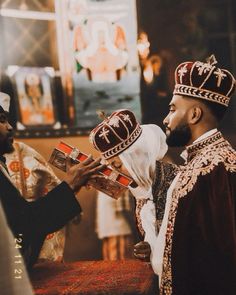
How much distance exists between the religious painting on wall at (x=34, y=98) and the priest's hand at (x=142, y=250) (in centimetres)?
100

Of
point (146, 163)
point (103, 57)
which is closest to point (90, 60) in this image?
point (103, 57)

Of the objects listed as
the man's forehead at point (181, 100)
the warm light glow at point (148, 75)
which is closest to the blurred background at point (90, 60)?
the warm light glow at point (148, 75)

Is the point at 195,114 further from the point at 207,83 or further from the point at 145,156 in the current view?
the point at 145,156

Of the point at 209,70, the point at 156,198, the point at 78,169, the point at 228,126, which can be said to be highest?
the point at 209,70

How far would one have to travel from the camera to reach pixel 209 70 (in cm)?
278

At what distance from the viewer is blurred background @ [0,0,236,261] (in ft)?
10.1

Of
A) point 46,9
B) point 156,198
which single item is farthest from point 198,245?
point 46,9

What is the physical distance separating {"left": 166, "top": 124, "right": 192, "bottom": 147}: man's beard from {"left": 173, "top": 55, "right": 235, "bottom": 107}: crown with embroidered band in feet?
0.71

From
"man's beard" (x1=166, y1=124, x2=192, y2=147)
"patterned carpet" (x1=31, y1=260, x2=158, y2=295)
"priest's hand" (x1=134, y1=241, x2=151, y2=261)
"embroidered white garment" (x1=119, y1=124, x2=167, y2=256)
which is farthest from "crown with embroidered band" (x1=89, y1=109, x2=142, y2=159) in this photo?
"patterned carpet" (x1=31, y1=260, x2=158, y2=295)

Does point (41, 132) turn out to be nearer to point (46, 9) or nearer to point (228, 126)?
point (46, 9)

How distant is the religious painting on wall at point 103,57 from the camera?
3096 mm

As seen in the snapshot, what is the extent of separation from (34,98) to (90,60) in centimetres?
48

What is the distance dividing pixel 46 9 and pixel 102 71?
1.88 ft

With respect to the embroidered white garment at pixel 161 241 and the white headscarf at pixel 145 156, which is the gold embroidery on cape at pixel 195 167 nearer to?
the embroidered white garment at pixel 161 241
